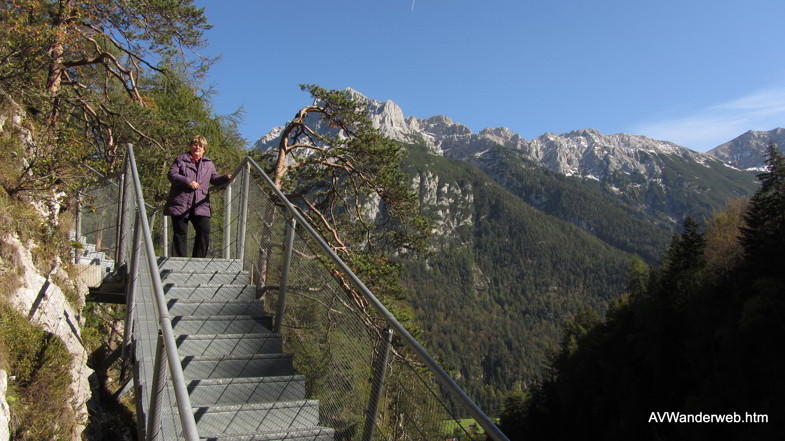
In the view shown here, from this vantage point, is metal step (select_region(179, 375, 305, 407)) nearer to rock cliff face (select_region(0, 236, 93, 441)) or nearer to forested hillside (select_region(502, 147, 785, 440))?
rock cliff face (select_region(0, 236, 93, 441))

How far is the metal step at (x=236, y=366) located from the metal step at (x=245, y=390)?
0.82 feet

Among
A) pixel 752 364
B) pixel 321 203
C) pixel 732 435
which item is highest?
pixel 321 203

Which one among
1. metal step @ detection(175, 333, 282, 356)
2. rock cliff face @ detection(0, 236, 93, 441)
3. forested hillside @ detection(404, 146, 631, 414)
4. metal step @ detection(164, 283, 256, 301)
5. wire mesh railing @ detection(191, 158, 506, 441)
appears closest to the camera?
wire mesh railing @ detection(191, 158, 506, 441)

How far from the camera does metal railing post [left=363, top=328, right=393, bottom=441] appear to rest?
309 centimetres

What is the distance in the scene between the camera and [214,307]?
4.89 metres

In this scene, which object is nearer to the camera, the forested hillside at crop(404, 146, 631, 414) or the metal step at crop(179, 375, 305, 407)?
the metal step at crop(179, 375, 305, 407)

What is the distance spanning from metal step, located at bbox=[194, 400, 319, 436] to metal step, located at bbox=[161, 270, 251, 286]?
209cm

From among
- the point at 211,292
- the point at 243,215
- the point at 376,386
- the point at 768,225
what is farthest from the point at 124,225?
the point at 768,225

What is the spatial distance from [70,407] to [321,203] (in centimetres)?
971

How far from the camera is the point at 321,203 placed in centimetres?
1440

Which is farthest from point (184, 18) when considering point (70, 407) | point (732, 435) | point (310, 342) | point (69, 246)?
point (732, 435)

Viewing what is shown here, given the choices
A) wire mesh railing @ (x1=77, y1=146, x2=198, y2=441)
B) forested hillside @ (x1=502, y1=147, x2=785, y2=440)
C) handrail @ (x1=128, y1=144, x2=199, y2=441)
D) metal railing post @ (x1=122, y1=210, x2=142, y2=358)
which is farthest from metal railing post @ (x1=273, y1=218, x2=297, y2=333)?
forested hillside @ (x1=502, y1=147, x2=785, y2=440)

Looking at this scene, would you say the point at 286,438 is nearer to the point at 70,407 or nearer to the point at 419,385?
the point at 419,385

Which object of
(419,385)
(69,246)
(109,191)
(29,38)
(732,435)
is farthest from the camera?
(732,435)
